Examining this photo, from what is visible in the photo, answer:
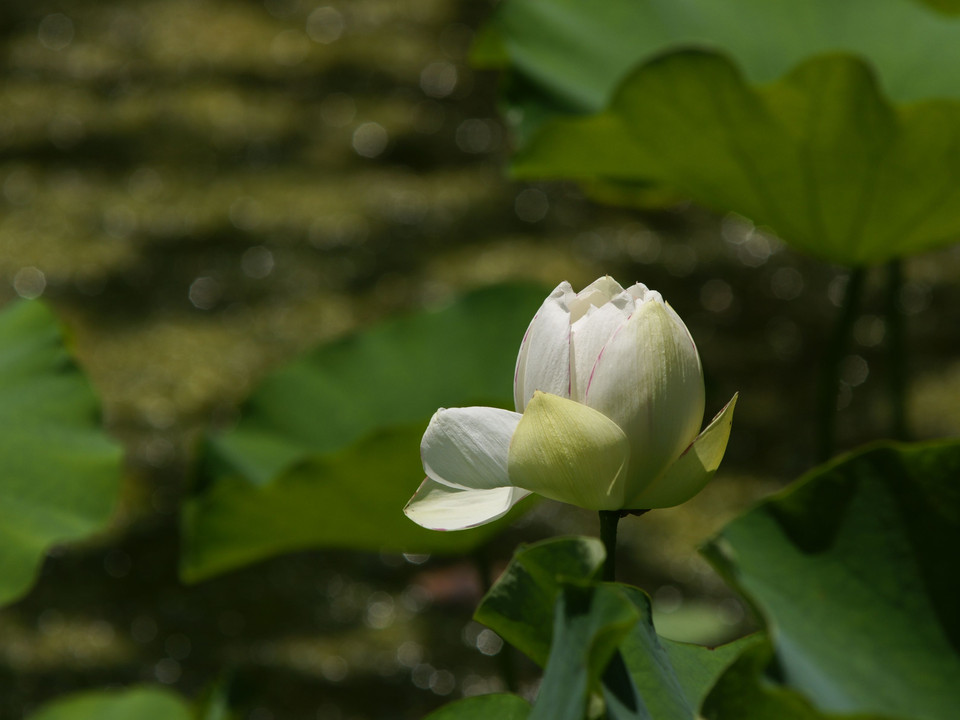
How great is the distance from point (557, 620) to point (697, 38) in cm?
101

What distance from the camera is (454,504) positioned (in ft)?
1.39

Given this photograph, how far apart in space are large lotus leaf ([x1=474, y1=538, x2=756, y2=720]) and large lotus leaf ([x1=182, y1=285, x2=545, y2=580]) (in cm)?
46

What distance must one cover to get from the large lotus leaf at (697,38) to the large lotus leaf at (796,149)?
25 cm

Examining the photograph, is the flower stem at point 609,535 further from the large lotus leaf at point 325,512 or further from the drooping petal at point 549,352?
the large lotus leaf at point 325,512

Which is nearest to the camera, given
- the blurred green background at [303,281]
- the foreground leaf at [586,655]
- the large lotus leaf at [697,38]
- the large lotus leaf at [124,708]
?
the foreground leaf at [586,655]

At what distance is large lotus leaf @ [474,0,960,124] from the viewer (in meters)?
1.20

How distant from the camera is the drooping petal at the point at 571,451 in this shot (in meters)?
0.39

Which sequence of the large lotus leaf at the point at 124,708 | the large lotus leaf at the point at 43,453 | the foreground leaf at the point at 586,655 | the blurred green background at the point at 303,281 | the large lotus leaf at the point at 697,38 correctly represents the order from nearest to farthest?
1. the foreground leaf at the point at 586,655
2. the large lotus leaf at the point at 43,453
3. the large lotus leaf at the point at 124,708
4. the large lotus leaf at the point at 697,38
5. the blurred green background at the point at 303,281

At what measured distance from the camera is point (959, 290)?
2287 millimetres

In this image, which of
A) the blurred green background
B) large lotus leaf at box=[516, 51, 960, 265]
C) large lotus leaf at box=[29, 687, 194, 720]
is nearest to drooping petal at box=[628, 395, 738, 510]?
large lotus leaf at box=[516, 51, 960, 265]

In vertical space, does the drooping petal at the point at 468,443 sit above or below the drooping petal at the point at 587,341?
below

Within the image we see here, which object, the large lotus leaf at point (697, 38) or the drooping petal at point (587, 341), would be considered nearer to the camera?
the drooping petal at point (587, 341)

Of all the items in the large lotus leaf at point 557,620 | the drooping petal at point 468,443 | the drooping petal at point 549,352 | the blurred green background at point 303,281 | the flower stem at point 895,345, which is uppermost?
the drooping petal at point 549,352

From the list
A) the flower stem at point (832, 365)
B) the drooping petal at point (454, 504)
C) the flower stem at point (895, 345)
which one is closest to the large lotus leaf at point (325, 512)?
the flower stem at point (832, 365)
